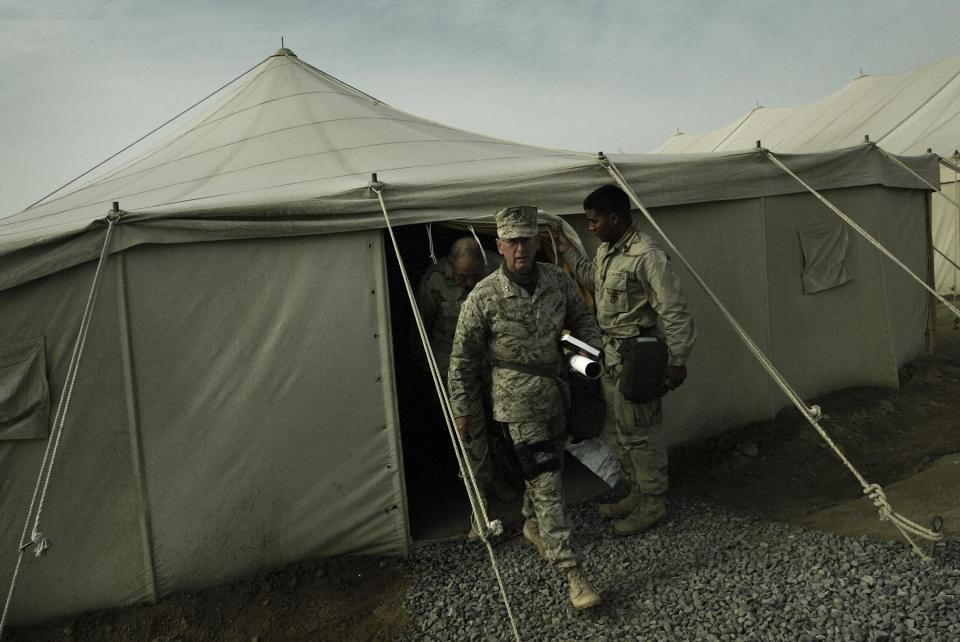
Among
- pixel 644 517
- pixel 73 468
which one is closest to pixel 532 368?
pixel 644 517

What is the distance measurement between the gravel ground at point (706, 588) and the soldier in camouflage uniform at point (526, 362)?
9.8 inches

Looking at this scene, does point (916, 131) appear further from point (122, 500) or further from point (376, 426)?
point (122, 500)

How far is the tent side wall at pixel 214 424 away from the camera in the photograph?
3.80 m

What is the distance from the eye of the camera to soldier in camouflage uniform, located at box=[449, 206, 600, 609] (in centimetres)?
357

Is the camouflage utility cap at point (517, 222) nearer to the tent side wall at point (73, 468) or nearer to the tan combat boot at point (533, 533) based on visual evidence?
the tan combat boot at point (533, 533)

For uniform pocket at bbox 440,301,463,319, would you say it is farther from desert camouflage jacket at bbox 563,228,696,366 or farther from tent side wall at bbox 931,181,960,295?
tent side wall at bbox 931,181,960,295

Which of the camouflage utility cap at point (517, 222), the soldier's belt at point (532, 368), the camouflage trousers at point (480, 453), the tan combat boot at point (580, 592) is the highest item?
the camouflage utility cap at point (517, 222)

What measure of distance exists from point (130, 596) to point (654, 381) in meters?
2.91

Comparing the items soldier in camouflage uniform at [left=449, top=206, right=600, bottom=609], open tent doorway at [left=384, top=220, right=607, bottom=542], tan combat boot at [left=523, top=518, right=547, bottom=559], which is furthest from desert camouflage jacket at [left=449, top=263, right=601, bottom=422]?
tan combat boot at [left=523, top=518, right=547, bottom=559]

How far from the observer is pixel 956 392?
6715 millimetres

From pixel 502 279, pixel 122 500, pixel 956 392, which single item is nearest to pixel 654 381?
pixel 502 279

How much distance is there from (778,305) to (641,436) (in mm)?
2325

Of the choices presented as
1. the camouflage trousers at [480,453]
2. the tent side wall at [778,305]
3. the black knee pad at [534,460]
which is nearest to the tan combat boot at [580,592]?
the black knee pad at [534,460]

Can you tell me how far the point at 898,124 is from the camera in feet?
42.7
